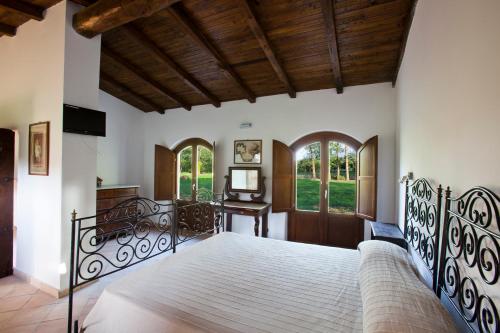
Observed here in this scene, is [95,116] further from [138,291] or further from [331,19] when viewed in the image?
[331,19]

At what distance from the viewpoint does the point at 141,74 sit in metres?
4.00

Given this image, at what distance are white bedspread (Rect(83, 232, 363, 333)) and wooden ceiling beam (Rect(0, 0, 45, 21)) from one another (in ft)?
9.96

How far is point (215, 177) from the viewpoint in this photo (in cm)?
481

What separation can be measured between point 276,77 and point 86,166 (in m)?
3.00

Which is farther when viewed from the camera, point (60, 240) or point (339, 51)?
point (339, 51)

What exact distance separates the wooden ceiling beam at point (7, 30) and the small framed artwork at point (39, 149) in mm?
1289

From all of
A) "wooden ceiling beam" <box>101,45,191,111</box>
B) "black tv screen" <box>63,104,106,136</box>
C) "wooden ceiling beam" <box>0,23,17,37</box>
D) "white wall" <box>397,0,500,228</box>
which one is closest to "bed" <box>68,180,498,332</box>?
"white wall" <box>397,0,500,228</box>

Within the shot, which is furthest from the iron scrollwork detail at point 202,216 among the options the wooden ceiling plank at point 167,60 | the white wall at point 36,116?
the wooden ceiling plank at point 167,60

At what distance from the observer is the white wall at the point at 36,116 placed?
2469 millimetres

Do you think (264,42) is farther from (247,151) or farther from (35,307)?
(35,307)

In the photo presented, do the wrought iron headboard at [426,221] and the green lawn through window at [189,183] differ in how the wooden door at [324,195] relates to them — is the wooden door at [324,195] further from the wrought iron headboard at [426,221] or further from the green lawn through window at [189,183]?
the green lawn through window at [189,183]

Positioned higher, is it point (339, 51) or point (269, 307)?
point (339, 51)

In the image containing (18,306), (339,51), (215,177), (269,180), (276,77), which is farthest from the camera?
(215,177)

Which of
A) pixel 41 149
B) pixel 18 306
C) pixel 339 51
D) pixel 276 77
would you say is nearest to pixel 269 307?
pixel 18 306
